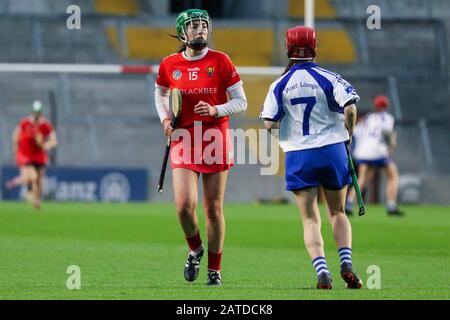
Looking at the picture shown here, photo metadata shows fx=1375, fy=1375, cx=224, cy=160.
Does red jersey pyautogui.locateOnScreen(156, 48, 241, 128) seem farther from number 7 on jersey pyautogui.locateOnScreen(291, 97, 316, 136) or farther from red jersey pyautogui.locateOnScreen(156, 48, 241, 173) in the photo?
number 7 on jersey pyautogui.locateOnScreen(291, 97, 316, 136)

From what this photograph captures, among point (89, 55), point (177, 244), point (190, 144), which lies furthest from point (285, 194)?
point (190, 144)

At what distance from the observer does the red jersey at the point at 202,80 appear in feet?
38.3

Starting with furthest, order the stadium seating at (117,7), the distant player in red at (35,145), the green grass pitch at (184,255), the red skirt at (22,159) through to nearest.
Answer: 1. the stadium seating at (117,7)
2. the red skirt at (22,159)
3. the distant player in red at (35,145)
4. the green grass pitch at (184,255)

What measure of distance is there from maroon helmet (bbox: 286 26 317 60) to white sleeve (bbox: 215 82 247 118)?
2.27 ft

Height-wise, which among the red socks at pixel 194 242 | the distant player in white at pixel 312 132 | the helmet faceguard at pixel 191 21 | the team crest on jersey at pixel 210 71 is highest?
the helmet faceguard at pixel 191 21

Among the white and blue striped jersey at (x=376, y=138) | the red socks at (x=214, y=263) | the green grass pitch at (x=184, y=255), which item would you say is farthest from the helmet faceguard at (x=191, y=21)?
the white and blue striped jersey at (x=376, y=138)

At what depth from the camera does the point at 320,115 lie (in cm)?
1108

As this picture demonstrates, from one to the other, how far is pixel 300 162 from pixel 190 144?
1084 millimetres

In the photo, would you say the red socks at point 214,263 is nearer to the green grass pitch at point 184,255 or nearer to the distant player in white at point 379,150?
the green grass pitch at point 184,255

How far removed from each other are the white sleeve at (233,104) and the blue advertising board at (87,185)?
65.1ft

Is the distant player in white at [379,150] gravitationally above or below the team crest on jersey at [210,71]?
above

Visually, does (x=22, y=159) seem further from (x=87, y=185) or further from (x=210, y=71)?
(x=210, y=71)

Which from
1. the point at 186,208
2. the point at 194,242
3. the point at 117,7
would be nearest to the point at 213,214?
the point at 186,208
